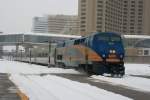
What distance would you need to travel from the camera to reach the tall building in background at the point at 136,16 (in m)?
144

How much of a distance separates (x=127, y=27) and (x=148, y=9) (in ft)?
39.2

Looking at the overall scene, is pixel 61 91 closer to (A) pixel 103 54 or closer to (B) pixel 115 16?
(A) pixel 103 54

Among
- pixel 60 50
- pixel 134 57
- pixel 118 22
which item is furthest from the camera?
pixel 118 22

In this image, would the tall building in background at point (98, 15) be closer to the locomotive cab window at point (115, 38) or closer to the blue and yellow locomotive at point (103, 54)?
the blue and yellow locomotive at point (103, 54)

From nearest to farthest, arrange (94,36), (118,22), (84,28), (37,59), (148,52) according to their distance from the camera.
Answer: (94,36), (37,59), (148,52), (84,28), (118,22)

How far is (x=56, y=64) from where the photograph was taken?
54.7 metres

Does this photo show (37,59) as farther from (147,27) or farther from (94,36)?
(147,27)

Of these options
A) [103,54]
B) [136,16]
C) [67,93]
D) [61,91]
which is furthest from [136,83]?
[136,16]

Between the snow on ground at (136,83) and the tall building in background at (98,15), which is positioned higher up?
the tall building in background at (98,15)

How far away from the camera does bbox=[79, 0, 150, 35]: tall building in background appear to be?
5002 inches

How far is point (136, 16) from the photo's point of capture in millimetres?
145125

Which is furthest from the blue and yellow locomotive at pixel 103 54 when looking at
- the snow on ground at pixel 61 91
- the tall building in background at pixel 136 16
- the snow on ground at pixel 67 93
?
the tall building in background at pixel 136 16

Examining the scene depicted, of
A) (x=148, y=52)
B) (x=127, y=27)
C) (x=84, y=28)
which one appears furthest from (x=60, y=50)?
(x=127, y=27)

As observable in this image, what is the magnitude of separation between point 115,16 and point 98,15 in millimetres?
15208
